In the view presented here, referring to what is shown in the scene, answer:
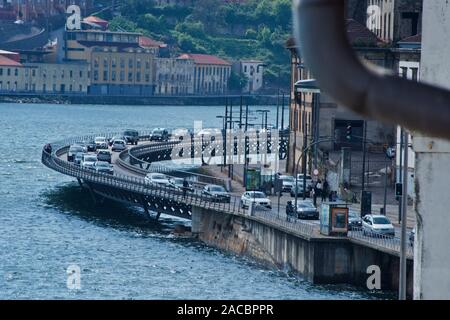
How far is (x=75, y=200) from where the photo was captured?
8600 cm

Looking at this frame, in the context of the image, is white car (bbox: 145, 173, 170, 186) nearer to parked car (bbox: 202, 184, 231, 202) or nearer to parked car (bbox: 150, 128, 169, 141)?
parked car (bbox: 202, 184, 231, 202)

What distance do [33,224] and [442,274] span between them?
60016 millimetres

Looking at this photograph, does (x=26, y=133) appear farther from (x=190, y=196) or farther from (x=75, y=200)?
(x=190, y=196)

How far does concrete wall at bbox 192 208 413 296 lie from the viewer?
48.5 m

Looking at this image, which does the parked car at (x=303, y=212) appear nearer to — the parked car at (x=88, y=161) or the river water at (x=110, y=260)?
the river water at (x=110, y=260)

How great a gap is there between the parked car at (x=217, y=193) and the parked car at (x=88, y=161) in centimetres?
2018

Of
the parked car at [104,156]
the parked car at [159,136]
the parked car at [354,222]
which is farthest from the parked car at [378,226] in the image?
the parked car at [159,136]

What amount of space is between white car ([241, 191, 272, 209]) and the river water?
7.42ft

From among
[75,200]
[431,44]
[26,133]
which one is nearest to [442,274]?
[431,44]

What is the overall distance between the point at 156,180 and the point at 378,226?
91.6 feet

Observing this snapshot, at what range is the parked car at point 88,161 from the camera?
89756 millimetres

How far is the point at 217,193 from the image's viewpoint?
67938 millimetres

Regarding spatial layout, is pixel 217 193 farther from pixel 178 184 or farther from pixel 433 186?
pixel 433 186
